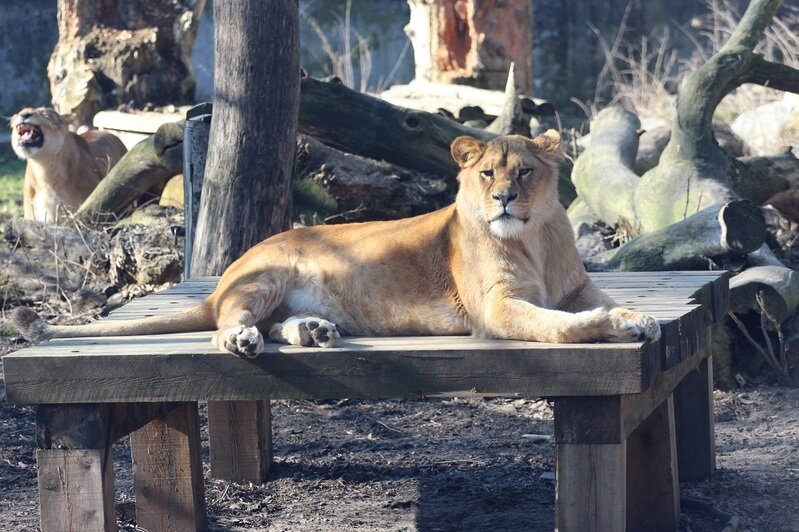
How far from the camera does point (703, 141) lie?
7.10 m

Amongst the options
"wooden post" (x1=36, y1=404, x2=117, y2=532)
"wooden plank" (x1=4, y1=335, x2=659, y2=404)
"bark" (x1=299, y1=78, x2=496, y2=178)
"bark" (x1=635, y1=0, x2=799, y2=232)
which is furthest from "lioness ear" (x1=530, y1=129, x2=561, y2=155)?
"bark" (x1=299, y1=78, x2=496, y2=178)

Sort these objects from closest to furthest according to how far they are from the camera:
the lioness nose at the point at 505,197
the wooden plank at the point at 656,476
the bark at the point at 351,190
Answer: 1. the lioness nose at the point at 505,197
2. the wooden plank at the point at 656,476
3. the bark at the point at 351,190

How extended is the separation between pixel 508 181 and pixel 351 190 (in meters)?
3.91

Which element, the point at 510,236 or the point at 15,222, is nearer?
the point at 510,236

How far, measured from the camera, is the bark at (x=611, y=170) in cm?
733

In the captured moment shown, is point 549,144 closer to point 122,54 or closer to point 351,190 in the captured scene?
point 351,190

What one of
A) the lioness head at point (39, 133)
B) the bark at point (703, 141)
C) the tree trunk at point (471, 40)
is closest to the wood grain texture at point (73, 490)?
the bark at point (703, 141)

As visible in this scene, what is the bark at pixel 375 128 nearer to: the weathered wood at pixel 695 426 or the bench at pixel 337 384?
the weathered wood at pixel 695 426

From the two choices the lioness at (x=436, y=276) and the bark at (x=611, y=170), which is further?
the bark at (x=611, y=170)

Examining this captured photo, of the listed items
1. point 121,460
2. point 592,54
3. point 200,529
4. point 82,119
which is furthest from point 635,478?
point 592,54

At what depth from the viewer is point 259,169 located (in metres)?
5.52

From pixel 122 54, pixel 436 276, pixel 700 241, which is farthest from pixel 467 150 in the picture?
pixel 122 54

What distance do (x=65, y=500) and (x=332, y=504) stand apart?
1363 mm

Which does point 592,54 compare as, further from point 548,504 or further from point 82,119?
point 548,504
